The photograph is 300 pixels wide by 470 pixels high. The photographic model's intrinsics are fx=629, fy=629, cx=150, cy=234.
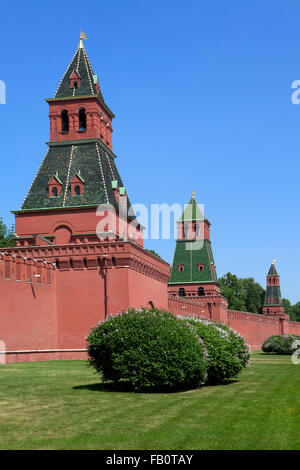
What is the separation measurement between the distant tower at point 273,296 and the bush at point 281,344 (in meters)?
57.2

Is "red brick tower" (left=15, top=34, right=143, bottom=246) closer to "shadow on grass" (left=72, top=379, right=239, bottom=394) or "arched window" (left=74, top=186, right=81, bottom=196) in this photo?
"arched window" (left=74, top=186, right=81, bottom=196)

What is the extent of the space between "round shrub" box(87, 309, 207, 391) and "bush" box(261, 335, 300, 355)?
29.5m

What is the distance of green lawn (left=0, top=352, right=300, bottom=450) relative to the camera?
8.48 meters

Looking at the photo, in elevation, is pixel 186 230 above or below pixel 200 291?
above

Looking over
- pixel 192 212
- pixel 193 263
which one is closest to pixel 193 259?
pixel 193 263

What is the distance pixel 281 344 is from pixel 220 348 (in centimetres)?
2888

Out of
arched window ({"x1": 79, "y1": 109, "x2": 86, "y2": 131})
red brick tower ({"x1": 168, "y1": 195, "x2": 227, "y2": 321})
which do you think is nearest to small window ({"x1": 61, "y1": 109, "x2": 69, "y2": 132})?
arched window ({"x1": 79, "y1": 109, "x2": 86, "y2": 131})

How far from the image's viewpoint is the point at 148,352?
14.9 metres

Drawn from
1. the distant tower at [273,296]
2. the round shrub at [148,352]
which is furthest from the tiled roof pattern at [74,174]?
the distant tower at [273,296]

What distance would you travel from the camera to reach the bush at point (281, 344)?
43938 mm

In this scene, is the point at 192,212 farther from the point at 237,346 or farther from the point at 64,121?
the point at 237,346

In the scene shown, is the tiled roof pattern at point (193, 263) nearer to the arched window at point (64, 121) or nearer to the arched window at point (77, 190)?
the arched window at point (64, 121)

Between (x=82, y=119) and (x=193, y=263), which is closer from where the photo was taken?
(x=82, y=119)

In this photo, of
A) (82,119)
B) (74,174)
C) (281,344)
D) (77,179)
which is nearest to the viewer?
(77,179)
